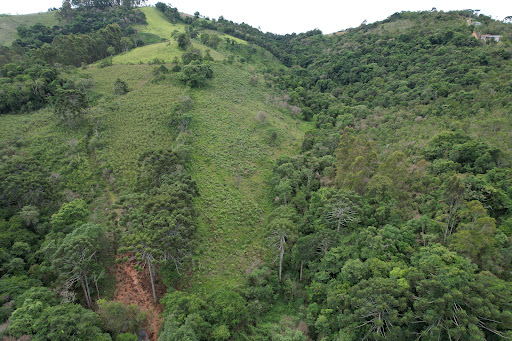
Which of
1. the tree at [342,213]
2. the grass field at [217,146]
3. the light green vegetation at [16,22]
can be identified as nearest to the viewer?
the tree at [342,213]

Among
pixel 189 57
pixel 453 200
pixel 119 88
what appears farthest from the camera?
pixel 189 57

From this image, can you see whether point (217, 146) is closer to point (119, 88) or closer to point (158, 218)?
point (158, 218)

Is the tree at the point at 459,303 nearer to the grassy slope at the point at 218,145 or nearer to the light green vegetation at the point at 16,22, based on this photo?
the grassy slope at the point at 218,145

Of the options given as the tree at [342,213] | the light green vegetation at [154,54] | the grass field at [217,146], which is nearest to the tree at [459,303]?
the tree at [342,213]

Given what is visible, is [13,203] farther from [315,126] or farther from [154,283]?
[315,126]

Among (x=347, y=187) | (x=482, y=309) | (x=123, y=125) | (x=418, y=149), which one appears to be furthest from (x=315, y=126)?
(x=482, y=309)

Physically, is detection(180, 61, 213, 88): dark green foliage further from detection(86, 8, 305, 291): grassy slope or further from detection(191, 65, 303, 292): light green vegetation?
detection(191, 65, 303, 292): light green vegetation

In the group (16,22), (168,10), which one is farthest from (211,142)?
(16,22)
